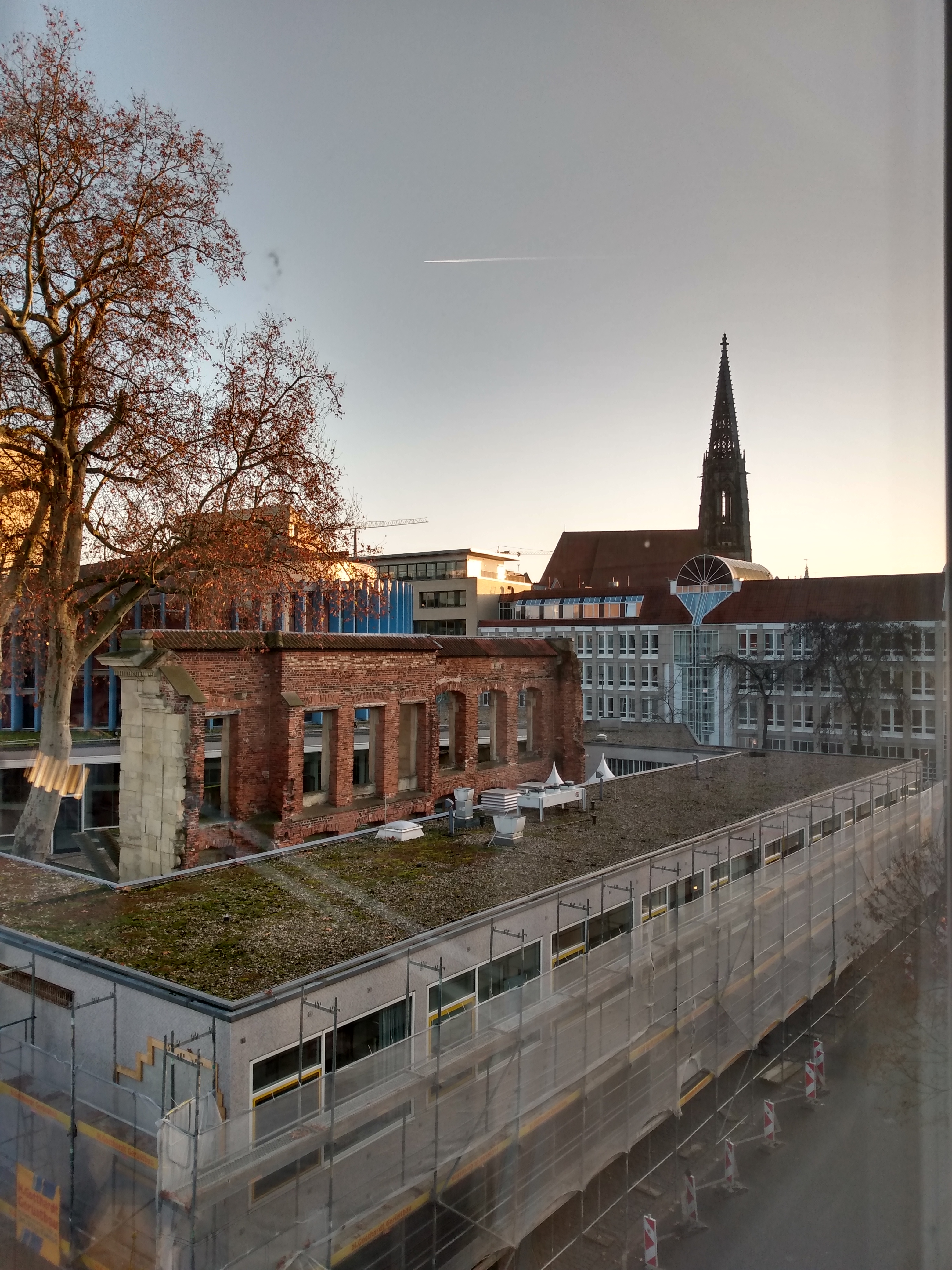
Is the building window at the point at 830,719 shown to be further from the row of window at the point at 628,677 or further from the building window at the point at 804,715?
the row of window at the point at 628,677

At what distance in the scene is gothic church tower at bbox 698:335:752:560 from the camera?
1.88 m

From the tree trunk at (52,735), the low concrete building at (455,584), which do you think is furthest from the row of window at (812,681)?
the tree trunk at (52,735)

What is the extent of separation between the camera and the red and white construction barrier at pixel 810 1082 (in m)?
1.44

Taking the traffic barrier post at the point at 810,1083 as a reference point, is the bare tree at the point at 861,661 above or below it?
above

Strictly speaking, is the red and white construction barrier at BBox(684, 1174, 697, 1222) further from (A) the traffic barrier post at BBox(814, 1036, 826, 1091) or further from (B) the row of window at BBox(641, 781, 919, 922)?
(B) the row of window at BBox(641, 781, 919, 922)

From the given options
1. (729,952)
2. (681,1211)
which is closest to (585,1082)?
(729,952)

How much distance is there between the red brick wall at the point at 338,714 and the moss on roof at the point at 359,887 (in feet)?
0.99

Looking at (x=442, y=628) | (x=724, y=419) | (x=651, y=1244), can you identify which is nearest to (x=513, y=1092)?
(x=651, y=1244)

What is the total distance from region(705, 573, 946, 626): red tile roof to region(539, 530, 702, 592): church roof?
148 mm

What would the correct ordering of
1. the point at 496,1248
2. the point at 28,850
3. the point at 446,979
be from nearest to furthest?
the point at 496,1248 < the point at 446,979 < the point at 28,850

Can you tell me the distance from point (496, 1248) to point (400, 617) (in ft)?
5.37

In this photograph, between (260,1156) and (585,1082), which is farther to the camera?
(585,1082)

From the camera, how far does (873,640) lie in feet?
5.16

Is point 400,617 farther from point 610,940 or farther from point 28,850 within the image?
point 28,850
